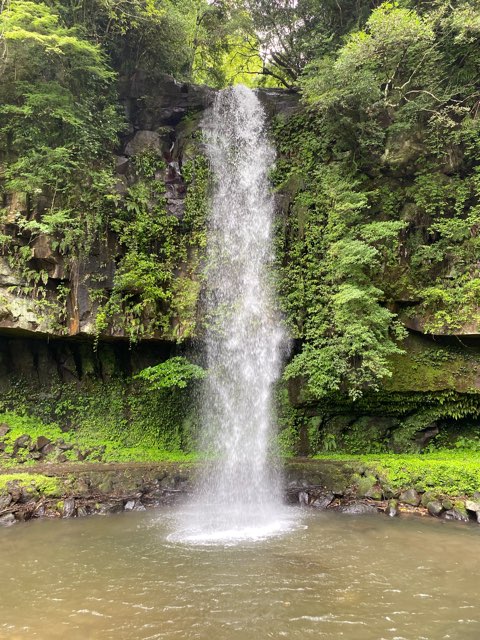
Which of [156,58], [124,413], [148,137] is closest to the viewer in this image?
[124,413]

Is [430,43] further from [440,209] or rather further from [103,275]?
[103,275]

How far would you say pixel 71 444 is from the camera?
11.9m

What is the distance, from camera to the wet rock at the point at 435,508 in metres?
8.63

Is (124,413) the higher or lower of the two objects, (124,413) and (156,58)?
the lower

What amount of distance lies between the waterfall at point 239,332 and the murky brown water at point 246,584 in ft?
6.16

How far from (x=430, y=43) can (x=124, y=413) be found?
1336cm

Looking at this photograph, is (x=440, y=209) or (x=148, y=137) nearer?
(x=440, y=209)

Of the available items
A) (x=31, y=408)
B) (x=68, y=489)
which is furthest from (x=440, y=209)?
(x=31, y=408)

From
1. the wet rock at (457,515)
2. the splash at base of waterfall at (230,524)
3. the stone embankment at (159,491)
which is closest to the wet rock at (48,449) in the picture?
the stone embankment at (159,491)

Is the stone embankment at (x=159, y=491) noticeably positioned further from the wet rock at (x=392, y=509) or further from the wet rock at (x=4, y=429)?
the wet rock at (x=4, y=429)

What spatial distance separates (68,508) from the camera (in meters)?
9.08

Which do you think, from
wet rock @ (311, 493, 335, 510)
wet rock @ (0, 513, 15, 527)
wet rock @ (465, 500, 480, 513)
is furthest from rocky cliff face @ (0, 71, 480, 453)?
wet rock @ (0, 513, 15, 527)

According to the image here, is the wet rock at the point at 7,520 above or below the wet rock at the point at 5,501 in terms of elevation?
below

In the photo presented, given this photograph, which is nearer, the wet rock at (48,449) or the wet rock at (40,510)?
→ the wet rock at (40,510)
